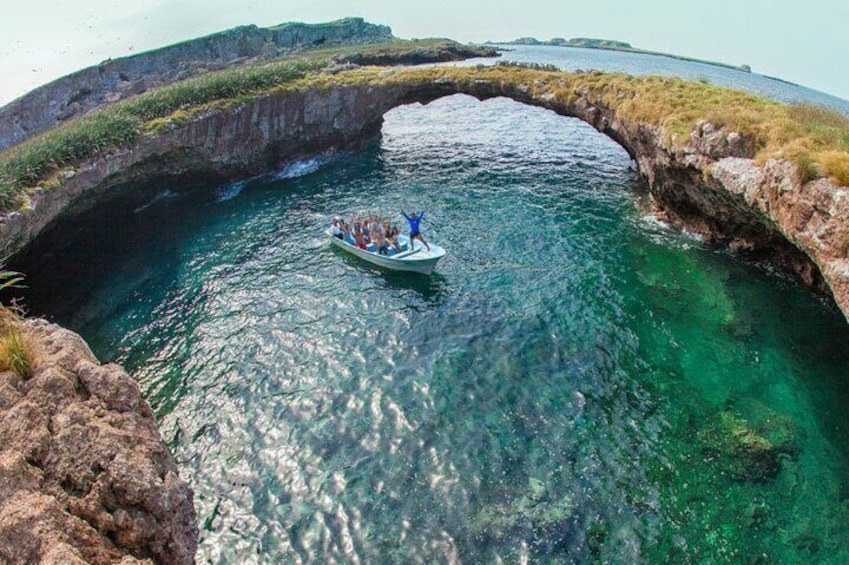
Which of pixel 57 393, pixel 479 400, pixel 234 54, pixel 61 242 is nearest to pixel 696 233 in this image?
pixel 479 400

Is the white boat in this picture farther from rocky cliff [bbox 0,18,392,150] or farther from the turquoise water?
rocky cliff [bbox 0,18,392,150]

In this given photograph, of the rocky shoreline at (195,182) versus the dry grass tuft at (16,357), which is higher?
the dry grass tuft at (16,357)

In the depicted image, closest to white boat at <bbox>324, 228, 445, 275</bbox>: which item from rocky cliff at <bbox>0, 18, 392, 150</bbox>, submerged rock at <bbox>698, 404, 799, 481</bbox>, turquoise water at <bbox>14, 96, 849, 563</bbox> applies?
turquoise water at <bbox>14, 96, 849, 563</bbox>

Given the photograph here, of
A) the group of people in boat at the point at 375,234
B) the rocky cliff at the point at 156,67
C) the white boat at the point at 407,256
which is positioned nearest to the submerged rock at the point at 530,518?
the white boat at the point at 407,256

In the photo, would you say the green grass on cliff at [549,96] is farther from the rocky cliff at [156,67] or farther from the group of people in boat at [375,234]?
the rocky cliff at [156,67]

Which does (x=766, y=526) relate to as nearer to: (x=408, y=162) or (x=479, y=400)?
(x=479, y=400)

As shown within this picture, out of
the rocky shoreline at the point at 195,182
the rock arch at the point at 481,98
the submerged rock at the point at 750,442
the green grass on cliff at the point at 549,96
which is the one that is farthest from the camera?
the green grass on cliff at the point at 549,96
